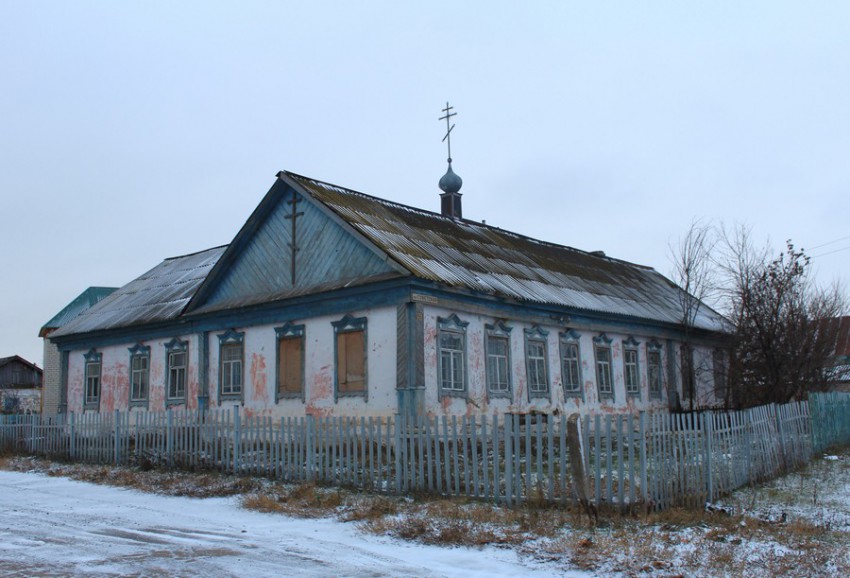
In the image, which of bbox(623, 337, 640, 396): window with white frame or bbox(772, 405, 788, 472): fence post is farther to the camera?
bbox(623, 337, 640, 396): window with white frame

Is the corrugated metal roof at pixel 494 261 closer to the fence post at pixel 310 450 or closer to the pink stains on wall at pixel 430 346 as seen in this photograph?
the pink stains on wall at pixel 430 346

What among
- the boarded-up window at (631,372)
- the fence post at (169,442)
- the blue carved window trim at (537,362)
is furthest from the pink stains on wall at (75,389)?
the boarded-up window at (631,372)

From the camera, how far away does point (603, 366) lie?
2155 cm

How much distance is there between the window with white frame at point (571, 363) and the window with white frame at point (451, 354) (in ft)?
13.0

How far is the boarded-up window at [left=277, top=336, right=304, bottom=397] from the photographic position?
17938mm

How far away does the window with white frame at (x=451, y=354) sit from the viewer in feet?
54.2

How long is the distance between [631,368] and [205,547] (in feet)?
55.1

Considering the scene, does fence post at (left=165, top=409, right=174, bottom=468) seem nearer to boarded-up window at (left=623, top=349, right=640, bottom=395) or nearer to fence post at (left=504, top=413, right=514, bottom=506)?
fence post at (left=504, top=413, right=514, bottom=506)

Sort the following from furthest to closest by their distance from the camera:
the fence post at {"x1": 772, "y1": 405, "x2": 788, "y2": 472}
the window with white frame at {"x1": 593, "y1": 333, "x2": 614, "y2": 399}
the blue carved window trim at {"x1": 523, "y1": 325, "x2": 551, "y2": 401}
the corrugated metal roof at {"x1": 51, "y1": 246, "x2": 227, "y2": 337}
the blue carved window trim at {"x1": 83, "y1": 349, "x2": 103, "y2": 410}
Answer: the blue carved window trim at {"x1": 83, "y1": 349, "x2": 103, "y2": 410}, the corrugated metal roof at {"x1": 51, "y1": 246, "x2": 227, "y2": 337}, the window with white frame at {"x1": 593, "y1": 333, "x2": 614, "y2": 399}, the blue carved window trim at {"x1": 523, "y1": 325, "x2": 551, "y2": 401}, the fence post at {"x1": 772, "y1": 405, "x2": 788, "y2": 472}

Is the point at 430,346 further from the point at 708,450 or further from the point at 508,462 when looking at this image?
the point at 708,450

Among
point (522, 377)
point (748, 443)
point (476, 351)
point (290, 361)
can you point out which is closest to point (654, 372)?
point (522, 377)

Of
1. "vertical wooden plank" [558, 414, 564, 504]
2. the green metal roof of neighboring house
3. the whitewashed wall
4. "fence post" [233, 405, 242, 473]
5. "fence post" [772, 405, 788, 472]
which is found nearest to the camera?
"vertical wooden plank" [558, 414, 564, 504]

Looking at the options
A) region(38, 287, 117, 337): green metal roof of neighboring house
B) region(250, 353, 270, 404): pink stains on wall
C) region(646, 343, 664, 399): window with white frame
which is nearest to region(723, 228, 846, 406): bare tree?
region(646, 343, 664, 399): window with white frame

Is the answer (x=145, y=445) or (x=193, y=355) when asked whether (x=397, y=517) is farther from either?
(x=193, y=355)
